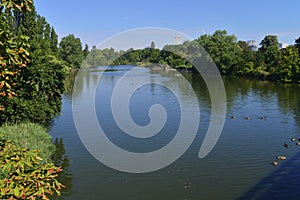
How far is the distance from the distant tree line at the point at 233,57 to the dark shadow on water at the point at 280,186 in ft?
168

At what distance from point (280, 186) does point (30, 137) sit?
612 inches

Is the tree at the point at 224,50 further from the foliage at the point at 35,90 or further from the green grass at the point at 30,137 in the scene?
the green grass at the point at 30,137

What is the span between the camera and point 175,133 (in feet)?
91.8

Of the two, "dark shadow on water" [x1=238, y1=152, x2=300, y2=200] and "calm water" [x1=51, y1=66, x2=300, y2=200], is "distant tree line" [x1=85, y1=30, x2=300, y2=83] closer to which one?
"calm water" [x1=51, y1=66, x2=300, y2=200]

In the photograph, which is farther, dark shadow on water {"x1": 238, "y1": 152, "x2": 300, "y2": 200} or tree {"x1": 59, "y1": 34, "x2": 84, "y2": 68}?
tree {"x1": 59, "y1": 34, "x2": 84, "y2": 68}

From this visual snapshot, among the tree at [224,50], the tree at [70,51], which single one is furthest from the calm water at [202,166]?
the tree at [70,51]

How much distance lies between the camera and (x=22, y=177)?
4059 millimetres

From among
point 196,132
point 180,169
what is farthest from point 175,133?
point 180,169

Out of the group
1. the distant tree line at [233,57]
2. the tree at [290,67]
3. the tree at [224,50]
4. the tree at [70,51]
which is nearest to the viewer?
the tree at [290,67]

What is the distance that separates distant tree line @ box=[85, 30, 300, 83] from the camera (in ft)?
223

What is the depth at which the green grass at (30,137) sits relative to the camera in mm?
18703

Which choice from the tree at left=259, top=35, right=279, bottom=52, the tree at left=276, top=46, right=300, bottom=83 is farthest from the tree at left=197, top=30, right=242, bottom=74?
the tree at left=276, top=46, right=300, bottom=83

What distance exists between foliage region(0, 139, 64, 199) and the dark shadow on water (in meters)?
13.8

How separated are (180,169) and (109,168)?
465 cm
